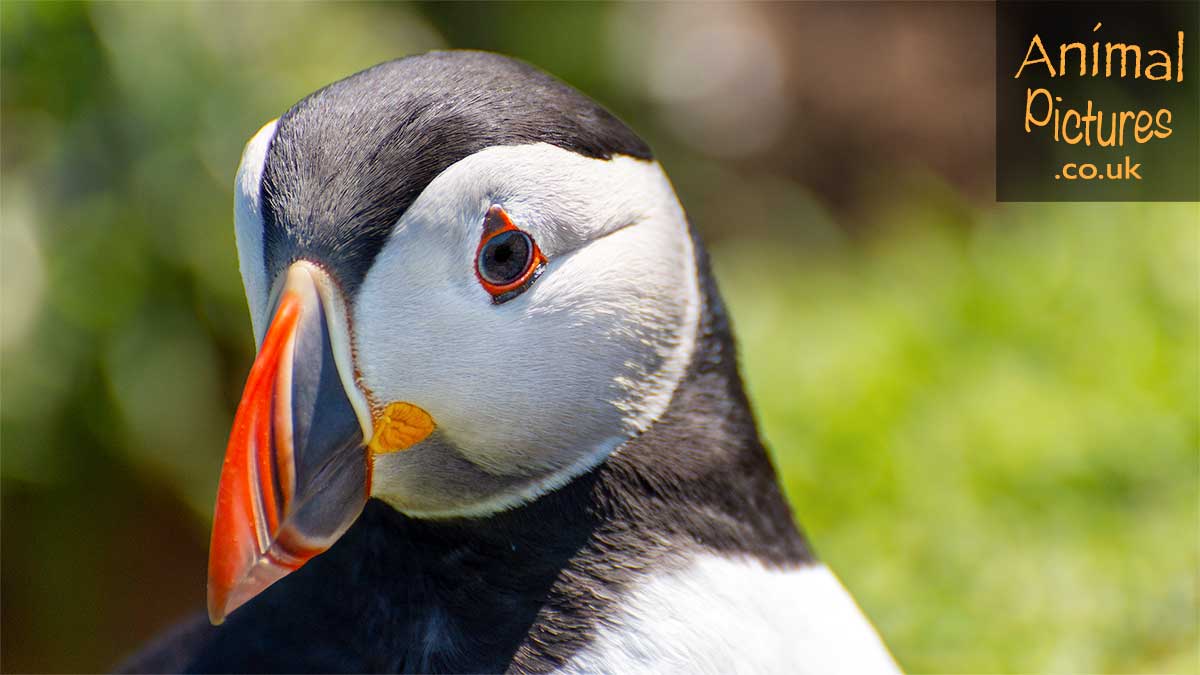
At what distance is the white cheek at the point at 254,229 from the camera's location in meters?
1.28

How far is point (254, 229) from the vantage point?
1290mm

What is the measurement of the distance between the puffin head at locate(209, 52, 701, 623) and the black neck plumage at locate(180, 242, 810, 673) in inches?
1.7

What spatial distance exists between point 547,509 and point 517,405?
0.49 ft

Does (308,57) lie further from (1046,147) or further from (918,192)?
(1046,147)

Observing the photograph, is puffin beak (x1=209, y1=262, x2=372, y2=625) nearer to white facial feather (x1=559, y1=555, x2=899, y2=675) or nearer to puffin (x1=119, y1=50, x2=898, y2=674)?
puffin (x1=119, y1=50, x2=898, y2=674)

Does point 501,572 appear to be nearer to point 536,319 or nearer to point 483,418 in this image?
point 483,418

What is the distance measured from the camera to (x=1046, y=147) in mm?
4652

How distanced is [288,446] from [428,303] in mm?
204

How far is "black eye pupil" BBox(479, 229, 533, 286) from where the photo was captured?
Answer: 50.3 inches

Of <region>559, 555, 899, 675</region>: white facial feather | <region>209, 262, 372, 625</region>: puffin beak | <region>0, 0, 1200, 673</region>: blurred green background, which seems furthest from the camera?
<region>0, 0, 1200, 673</region>: blurred green background
